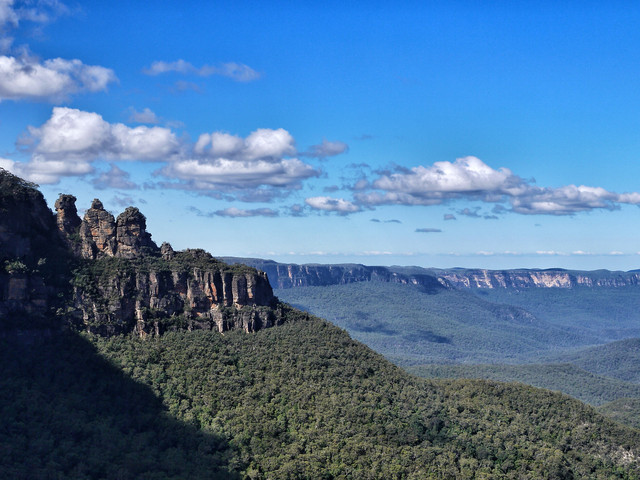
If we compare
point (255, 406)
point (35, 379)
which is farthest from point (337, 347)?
point (35, 379)

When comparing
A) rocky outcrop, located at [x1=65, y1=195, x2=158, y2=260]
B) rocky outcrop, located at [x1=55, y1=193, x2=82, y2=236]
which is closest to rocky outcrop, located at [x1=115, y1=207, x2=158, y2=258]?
rocky outcrop, located at [x1=65, y1=195, x2=158, y2=260]

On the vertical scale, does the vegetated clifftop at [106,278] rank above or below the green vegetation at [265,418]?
above

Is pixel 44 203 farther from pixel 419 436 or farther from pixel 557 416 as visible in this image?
pixel 557 416

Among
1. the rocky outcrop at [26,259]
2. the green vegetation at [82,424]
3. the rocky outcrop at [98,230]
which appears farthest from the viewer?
the rocky outcrop at [98,230]

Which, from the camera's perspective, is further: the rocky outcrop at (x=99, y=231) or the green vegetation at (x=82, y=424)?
the rocky outcrop at (x=99, y=231)

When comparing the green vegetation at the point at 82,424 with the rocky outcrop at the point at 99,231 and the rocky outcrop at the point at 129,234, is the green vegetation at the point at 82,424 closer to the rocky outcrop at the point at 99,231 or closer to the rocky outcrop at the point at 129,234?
the rocky outcrop at the point at 99,231

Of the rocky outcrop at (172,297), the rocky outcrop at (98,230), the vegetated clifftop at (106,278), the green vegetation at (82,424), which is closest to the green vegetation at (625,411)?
the vegetated clifftop at (106,278)

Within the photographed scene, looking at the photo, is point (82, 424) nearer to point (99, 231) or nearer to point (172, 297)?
point (172, 297)
